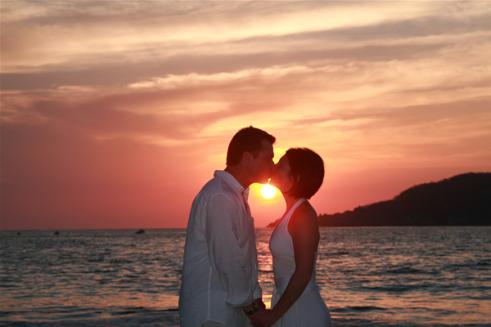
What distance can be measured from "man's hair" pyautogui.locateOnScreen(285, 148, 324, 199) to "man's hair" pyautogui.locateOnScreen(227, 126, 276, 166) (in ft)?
1.18

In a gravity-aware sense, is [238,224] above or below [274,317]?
above

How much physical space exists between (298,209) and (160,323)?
1582 centimetres

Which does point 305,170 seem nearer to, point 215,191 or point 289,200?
point 289,200

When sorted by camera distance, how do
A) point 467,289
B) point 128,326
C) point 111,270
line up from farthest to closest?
point 111,270, point 467,289, point 128,326

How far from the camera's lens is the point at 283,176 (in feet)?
18.0

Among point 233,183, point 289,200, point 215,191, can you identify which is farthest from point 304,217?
point 215,191

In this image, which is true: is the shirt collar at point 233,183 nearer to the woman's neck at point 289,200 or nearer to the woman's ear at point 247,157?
the woman's ear at point 247,157

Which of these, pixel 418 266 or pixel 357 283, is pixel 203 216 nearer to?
pixel 357 283

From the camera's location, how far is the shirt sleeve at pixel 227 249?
4.93 meters

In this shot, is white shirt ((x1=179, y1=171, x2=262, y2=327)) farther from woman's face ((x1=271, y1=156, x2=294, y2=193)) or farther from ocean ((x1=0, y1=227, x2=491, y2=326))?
ocean ((x1=0, y1=227, x2=491, y2=326))

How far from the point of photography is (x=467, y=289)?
32.1 m

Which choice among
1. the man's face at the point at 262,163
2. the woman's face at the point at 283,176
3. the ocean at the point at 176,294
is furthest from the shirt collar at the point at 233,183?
the ocean at the point at 176,294

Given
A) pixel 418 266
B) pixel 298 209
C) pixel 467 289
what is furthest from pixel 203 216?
pixel 418 266

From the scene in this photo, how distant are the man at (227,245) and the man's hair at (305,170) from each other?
26 centimetres
